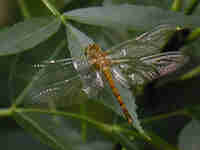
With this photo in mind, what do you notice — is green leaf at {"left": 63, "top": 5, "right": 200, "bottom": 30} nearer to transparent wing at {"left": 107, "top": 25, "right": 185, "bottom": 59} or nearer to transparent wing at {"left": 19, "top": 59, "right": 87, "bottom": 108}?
transparent wing at {"left": 107, "top": 25, "right": 185, "bottom": 59}

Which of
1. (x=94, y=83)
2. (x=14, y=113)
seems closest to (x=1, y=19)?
(x=14, y=113)

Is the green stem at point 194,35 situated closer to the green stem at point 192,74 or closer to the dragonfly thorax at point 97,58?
the green stem at point 192,74

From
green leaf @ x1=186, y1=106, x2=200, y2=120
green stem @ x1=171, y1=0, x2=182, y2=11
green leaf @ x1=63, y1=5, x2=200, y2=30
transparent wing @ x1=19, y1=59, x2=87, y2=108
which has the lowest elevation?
green leaf @ x1=186, y1=106, x2=200, y2=120

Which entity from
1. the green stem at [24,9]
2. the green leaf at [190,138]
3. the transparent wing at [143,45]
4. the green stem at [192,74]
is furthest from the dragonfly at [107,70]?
the green stem at [24,9]

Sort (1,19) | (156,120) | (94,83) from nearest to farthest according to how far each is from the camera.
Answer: (94,83)
(156,120)
(1,19)

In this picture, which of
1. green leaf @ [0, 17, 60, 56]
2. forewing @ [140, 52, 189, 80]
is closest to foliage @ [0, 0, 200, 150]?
green leaf @ [0, 17, 60, 56]

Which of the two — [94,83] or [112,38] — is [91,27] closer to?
[94,83]

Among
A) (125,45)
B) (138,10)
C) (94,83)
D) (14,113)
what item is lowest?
(14,113)
